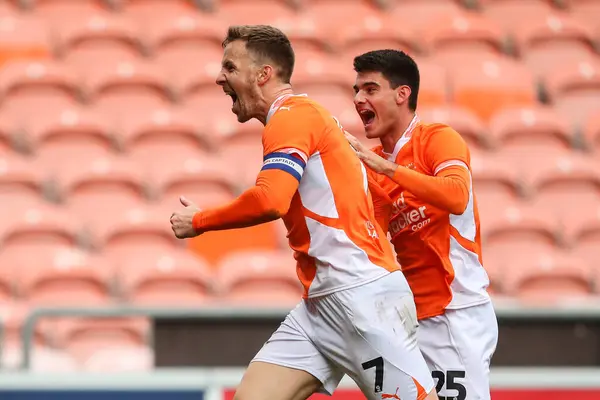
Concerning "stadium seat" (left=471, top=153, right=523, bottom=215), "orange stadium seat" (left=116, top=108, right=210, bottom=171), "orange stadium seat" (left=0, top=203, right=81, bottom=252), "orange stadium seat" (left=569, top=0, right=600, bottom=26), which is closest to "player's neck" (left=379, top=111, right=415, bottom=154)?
"orange stadium seat" (left=0, top=203, right=81, bottom=252)

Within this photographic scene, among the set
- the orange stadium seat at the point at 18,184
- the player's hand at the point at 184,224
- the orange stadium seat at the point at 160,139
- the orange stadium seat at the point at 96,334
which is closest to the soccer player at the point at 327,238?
the player's hand at the point at 184,224

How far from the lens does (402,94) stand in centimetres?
436

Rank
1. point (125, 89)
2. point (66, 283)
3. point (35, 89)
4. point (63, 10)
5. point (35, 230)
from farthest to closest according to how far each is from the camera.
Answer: point (63, 10), point (125, 89), point (35, 89), point (35, 230), point (66, 283)

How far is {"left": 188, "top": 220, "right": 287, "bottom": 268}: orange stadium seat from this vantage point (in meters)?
8.08

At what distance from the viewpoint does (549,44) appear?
10.2 meters

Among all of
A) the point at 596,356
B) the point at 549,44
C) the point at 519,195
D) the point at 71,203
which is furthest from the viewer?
the point at 549,44

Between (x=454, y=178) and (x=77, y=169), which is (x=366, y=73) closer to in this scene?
(x=454, y=178)

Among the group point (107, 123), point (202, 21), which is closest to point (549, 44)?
point (202, 21)

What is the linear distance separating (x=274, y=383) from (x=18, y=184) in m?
4.52

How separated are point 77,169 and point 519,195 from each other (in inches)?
131

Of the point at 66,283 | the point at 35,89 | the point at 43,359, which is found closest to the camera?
the point at 43,359

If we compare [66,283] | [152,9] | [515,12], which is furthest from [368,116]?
[515,12]

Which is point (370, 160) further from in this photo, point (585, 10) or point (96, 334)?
point (585, 10)

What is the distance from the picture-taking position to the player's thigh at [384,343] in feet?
13.1
